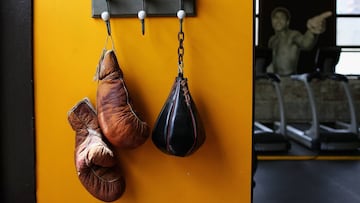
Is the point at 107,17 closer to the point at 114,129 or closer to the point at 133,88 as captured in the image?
the point at 133,88

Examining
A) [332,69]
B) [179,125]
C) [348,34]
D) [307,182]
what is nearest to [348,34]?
[348,34]

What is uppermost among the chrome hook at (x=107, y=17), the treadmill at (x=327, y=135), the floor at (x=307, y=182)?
the chrome hook at (x=107, y=17)

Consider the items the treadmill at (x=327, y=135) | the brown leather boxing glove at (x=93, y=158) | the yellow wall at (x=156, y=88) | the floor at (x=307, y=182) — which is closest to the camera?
the brown leather boxing glove at (x=93, y=158)

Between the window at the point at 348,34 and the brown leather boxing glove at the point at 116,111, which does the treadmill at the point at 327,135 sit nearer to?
the window at the point at 348,34

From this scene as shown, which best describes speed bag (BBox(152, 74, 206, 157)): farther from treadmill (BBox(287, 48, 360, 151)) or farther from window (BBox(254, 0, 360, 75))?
window (BBox(254, 0, 360, 75))

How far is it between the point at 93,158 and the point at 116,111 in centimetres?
14

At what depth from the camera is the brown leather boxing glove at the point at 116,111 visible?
104 cm

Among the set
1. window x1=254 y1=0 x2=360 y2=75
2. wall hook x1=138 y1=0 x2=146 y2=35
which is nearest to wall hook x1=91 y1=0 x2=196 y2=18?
wall hook x1=138 y1=0 x2=146 y2=35

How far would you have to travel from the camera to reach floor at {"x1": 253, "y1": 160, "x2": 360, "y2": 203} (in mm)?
2385

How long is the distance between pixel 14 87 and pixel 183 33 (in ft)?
1.82

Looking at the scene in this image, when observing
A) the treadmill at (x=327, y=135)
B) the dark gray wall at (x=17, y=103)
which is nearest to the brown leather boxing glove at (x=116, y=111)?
the dark gray wall at (x=17, y=103)

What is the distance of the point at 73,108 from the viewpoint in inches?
A: 43.8

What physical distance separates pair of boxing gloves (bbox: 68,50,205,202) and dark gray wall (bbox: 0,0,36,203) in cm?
17

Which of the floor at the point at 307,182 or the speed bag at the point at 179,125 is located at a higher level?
the speed bag at the point at 179,125
